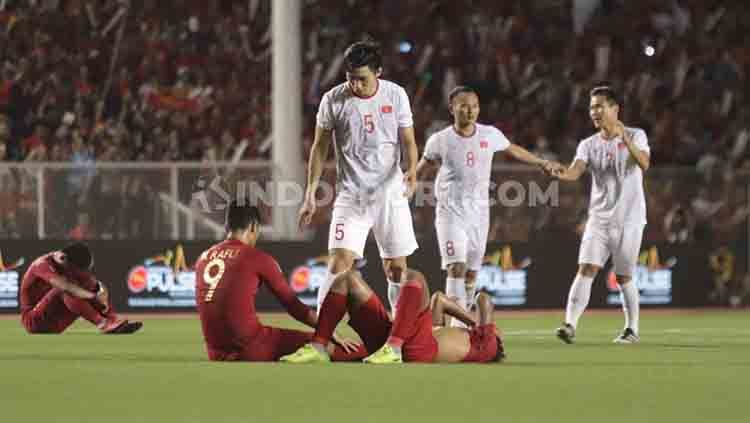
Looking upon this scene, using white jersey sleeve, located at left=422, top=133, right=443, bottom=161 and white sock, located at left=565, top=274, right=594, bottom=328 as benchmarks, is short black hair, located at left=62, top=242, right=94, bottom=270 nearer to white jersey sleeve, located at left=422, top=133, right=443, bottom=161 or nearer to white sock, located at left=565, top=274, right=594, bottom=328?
white jersey sleeve, located at left=422, top=133, right=443, bottom=161

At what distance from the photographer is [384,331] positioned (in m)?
11.1

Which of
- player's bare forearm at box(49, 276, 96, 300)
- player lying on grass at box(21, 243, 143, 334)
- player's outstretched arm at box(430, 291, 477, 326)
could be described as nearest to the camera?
player's outstretched arm at box(430, 291, 477, 326)

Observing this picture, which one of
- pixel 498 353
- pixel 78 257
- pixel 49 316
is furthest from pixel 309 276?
pixel 498 353

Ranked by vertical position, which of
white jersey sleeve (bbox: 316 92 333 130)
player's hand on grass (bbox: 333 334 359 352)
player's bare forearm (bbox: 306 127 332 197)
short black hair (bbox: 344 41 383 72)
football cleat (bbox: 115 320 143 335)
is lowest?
football cleat (bbox: 115 320 143 335)

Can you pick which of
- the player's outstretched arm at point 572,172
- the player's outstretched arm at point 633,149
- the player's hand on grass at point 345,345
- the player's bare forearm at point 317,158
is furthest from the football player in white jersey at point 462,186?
the player's hand on grass at point 345,345

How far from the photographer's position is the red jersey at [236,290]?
423 inches

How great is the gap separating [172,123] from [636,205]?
1131 cm

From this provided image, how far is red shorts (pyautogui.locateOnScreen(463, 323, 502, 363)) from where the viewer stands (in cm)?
1137

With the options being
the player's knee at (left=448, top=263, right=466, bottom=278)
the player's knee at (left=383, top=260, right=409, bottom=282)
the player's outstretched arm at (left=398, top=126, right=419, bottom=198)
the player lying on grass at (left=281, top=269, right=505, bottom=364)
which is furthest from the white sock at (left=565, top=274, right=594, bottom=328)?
the player lying on grass at (left=281, top=269, right=505, bottom=364)

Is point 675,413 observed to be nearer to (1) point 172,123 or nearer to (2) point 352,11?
(1) point 172,123

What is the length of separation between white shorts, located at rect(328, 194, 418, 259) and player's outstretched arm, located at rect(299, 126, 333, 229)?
26 cm

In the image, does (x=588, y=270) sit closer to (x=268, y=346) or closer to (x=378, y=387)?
(x=268, y=346)

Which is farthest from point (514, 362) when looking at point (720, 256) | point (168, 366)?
point (720, 256)

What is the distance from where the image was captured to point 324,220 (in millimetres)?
22328
